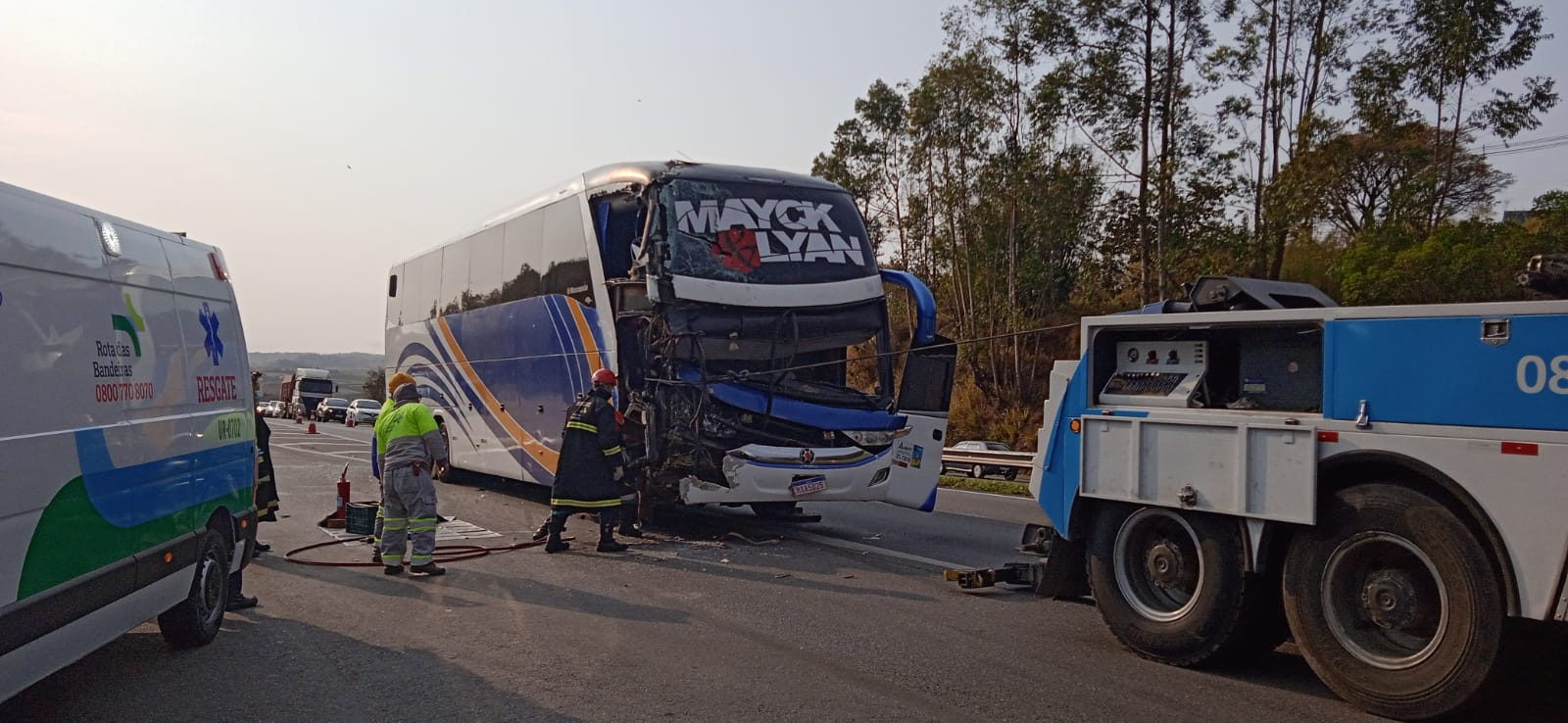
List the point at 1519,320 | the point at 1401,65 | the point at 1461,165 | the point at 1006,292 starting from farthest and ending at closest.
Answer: the point at 1006,292 < the point at 1461,165 < the point at 1401,65 < the point at 1519,320

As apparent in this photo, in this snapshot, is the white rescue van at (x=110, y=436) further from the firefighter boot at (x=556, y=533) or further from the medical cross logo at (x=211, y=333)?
the firefighter boot at (x=556, y=533)

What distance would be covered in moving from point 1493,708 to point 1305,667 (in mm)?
Answer: 1200

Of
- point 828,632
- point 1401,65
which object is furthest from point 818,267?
point 1401,65

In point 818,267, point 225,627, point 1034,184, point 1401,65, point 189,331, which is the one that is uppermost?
point 1401,65

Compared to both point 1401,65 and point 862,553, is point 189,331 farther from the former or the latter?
point 1401,65

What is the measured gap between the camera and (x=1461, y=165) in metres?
29.5

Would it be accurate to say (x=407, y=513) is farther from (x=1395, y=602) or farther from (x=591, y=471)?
(x=1395, y=602)

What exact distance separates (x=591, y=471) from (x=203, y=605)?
419cm

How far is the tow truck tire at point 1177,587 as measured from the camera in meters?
6.15

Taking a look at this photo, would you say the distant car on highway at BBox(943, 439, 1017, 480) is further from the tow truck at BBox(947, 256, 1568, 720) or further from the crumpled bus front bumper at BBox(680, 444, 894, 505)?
the tow truck at BBox(947, 256, 1568, 720)

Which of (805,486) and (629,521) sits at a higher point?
(805,486)

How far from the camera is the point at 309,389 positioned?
201 ft

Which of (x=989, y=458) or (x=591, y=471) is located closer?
(x=591, y=471)

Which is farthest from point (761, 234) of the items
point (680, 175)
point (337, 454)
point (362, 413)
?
point (362, 413)
